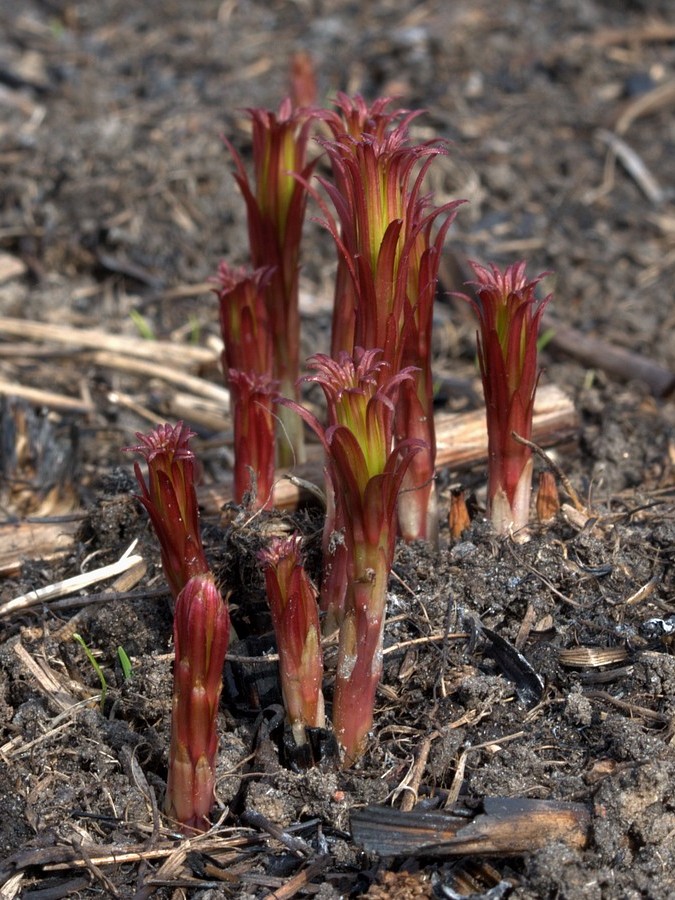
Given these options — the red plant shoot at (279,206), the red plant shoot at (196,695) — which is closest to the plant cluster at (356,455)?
the red plant shoot at (196,695)

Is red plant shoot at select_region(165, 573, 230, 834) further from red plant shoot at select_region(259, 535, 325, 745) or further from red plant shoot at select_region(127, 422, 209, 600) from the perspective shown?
red plant shoot at select_region(127, 422, 209, 600)

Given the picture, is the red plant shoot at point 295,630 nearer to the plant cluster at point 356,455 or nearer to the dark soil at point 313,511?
the plant cluster at point 356,455

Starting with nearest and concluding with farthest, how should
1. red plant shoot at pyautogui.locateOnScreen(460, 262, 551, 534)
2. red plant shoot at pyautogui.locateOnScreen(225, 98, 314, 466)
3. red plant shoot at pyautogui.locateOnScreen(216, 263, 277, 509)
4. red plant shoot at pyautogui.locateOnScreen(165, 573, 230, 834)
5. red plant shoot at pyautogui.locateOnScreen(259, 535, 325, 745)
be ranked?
1. red plant shoot at pyautogui.locateOnScreen(165, 573, 230, 834)
2. red plant shoot at pyautogui.locateOnScreen(259, 535, 325, 745)
3. red plant shoot at pyautogui.locateOnScreen(460, 262, 551, 534)
4. red plant shoot at pyautogui.locateOnScreen(216, 263, 277, 509)
5. red plant shoot at pyautogui.locateOnScreen(225, 98, 314, 466)

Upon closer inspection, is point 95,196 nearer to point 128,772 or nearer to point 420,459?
point 420,459

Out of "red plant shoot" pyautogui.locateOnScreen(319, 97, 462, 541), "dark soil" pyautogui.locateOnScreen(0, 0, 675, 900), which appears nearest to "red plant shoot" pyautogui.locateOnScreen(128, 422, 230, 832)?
"dark soil" pyautogui.locateOnScreen(0, 0, 675, 900)

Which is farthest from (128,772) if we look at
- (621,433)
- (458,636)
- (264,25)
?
(264,25)

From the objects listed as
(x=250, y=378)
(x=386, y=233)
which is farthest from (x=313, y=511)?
(x=386, y=233)

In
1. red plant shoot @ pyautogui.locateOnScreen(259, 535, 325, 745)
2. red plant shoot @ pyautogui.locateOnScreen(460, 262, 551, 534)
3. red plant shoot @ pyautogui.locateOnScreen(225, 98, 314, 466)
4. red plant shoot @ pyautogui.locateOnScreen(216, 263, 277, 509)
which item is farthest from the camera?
red plant shoot @ pyautogui.locateOnScreen(225, 98, 314, 466)
